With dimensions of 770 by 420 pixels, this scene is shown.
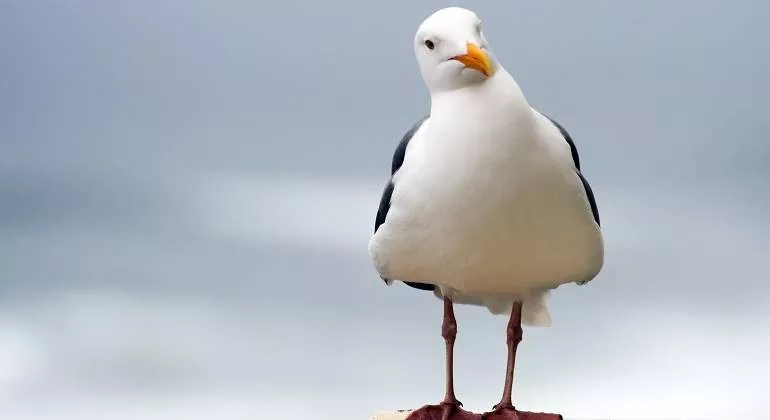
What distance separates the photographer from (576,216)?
140 inches

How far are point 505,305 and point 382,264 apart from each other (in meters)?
0.49

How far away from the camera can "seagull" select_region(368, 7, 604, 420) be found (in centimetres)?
342

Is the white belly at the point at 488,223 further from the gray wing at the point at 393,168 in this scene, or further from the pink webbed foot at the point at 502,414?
the pink webbed foot at the point at 502,414

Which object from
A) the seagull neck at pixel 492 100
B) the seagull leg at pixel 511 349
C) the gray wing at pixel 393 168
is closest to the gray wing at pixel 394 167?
the gray wing at pixel 393 168

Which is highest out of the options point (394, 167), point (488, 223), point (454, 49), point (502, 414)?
point (454, 49)

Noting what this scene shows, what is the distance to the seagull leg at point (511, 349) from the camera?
12.7ft

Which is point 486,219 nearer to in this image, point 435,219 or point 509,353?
point 435,219

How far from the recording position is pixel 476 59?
342cm

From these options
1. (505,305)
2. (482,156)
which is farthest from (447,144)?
(505,305)

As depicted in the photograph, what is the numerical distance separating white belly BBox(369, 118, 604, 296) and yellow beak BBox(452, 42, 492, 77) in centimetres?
21

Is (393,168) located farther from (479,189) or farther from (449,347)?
(449,347)

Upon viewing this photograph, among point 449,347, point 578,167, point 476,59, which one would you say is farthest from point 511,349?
point 476,59

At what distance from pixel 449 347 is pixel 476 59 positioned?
0.93m

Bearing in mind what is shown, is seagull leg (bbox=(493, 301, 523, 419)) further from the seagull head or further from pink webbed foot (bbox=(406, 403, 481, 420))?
the seagull head
